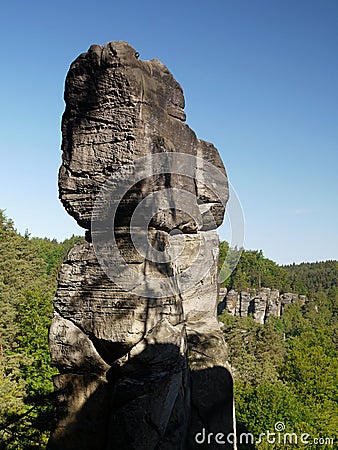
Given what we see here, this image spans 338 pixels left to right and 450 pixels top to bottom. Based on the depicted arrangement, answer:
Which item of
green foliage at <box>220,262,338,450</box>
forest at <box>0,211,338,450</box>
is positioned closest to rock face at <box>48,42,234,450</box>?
forest at <box>0,211,338,450</box>

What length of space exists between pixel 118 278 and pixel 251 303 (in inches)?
2621

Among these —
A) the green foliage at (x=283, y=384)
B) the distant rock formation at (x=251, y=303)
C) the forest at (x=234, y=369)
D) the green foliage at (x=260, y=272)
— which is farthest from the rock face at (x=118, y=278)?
the green foliage at (x=260, y=272)

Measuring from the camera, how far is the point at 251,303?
70.8 meters

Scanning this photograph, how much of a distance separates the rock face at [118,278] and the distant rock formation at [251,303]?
205ft

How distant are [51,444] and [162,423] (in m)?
1.65

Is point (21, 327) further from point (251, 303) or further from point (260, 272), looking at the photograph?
point (260, 272)

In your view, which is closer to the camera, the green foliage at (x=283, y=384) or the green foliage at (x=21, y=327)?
the green foliage at (x=21, y=327)

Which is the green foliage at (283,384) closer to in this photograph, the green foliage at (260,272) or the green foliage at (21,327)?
the green foliage at (21,327)

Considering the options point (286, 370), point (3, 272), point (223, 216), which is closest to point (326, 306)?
point (286, 370)

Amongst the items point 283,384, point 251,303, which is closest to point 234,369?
point 283,384

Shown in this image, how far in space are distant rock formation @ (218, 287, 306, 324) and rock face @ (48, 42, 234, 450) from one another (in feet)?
205

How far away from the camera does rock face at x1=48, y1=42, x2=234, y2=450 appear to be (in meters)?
6.29

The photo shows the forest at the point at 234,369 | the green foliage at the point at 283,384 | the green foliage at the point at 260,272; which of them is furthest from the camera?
the green foliage at the point at 260,272

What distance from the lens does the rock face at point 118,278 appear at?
6293 mm
